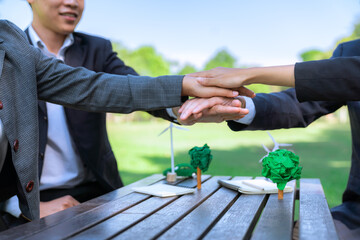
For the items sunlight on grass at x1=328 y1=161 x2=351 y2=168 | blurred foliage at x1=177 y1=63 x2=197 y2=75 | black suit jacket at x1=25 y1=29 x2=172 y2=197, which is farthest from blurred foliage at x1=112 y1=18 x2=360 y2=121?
black suit jacket at x1=25 y1=29 x2=172 y2=197

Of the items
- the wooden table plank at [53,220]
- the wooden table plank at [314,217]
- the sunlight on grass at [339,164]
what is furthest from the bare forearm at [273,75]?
the sunlight on grass at [339,164]

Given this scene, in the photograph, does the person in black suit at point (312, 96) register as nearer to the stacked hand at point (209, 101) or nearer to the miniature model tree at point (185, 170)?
the stacked hand at point (209, 101)

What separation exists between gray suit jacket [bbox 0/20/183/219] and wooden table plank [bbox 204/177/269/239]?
2.00ft

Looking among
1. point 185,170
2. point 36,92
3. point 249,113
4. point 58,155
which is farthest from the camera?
point 58,155

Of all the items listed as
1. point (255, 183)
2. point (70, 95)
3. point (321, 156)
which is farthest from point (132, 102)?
point (321, 156)

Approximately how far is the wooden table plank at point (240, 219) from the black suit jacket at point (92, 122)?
889 mm

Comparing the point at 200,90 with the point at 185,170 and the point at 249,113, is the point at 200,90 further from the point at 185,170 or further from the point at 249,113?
the point at 185,170

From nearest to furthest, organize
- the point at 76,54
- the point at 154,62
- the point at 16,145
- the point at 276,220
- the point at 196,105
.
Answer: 1. the point at 276,220
2. the point at 16,145
3. the point at 196,105
4. the point at 76,54
5. the point at 154,62

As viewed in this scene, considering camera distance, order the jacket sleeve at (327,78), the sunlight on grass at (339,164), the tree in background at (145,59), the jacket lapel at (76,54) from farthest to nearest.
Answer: the tree in background at (145,59) < the sunlight on grass at (339,164) < the jacket lapel at (76,54) < the jacket sleeve at (327,78)

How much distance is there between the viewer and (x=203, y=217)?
145cm

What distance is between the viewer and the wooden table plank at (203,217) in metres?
1.26

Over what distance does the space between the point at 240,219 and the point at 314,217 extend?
27cm

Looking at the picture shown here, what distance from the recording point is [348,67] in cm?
185

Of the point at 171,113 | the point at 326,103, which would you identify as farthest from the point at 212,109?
the point at 326,103
